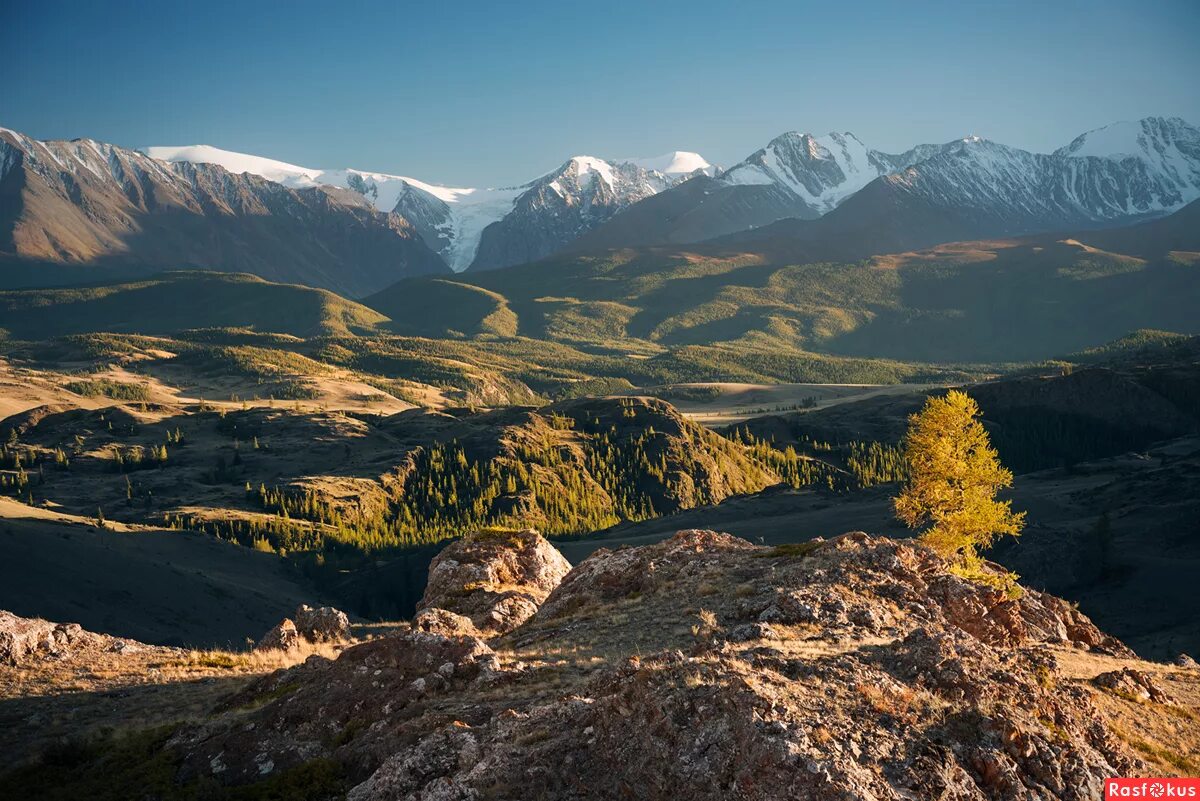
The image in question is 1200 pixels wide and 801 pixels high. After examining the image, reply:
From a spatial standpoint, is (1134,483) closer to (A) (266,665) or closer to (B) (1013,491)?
(B) (1013,491)

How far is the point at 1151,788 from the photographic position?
19.6m

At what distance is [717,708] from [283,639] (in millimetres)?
28771

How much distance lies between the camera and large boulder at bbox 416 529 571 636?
132 feet

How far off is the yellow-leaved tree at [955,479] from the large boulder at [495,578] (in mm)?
19942

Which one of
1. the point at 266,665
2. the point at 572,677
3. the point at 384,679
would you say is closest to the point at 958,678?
the point at 572,677

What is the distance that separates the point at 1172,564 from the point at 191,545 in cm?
14589

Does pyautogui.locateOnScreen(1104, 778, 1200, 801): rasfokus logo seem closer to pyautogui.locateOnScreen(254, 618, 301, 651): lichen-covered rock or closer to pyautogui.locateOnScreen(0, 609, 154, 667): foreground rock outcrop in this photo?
pyautogui.locateOnScreen(254, 618, 301, 651): lichen-covered rock

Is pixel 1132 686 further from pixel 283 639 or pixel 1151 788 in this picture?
pixel 283 639

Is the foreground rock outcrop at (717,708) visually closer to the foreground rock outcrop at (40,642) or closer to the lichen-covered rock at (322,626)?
the lichen-covered rock at (322,626)

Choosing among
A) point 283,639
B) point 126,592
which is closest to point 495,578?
point 283,639

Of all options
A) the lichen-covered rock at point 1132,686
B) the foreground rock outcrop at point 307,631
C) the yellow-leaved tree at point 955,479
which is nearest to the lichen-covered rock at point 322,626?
the foreground rock outcrop at point 307,631

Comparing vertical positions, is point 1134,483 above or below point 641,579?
below

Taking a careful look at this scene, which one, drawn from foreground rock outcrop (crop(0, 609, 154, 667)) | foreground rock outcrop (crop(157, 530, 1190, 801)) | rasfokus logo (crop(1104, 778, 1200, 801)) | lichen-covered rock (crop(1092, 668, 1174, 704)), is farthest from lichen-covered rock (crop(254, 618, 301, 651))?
rasfokus logo (crop(1104, 778, 1200, 801))

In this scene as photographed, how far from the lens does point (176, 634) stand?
342 feet
